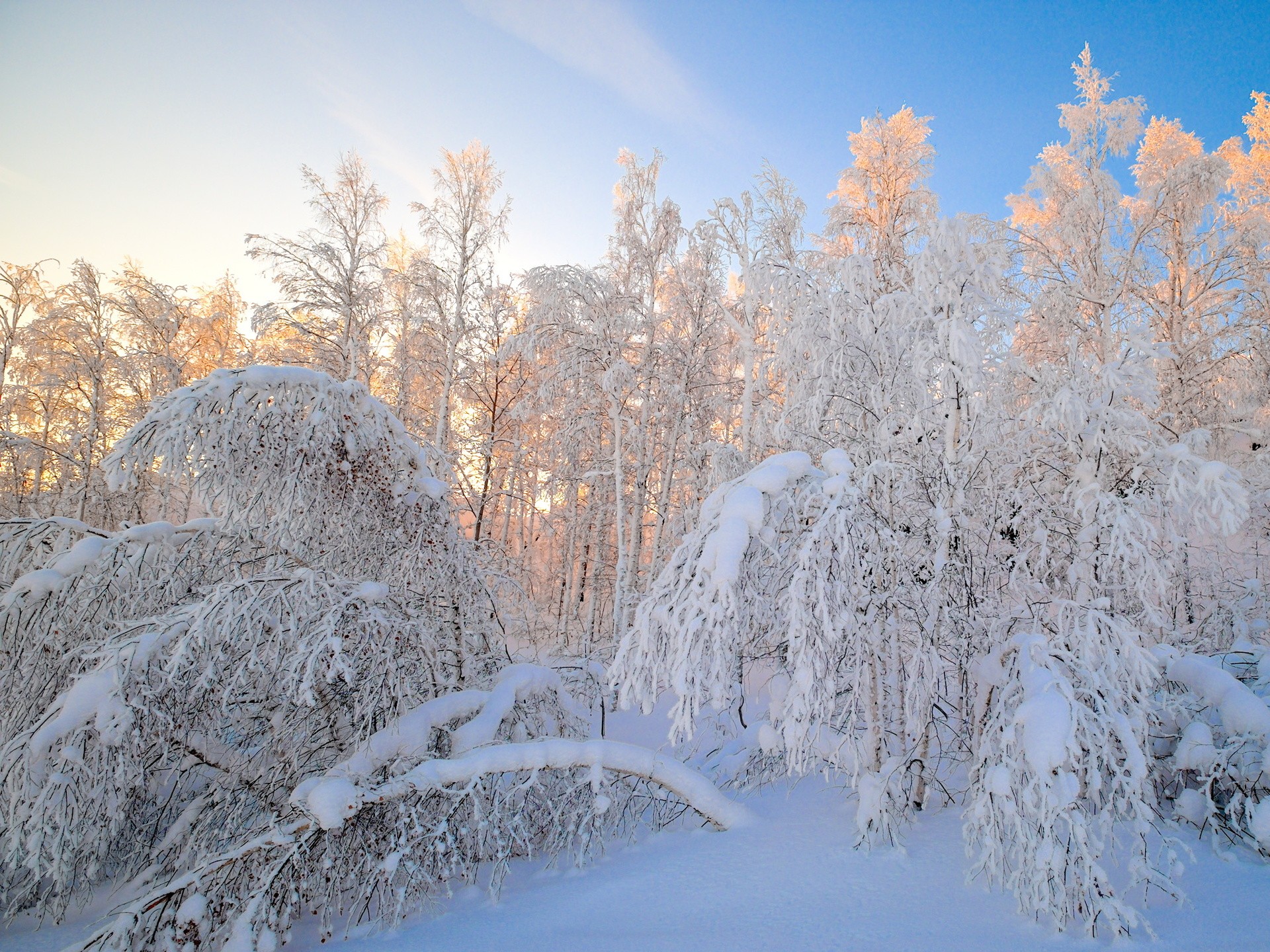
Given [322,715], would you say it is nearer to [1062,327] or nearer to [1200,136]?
[1062,327]

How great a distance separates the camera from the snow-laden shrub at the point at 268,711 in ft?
11.6

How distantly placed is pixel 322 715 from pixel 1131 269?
40.8ft

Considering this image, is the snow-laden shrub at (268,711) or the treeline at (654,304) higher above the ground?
the treeline at (654,304)

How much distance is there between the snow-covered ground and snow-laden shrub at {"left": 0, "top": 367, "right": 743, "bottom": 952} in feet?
0.83

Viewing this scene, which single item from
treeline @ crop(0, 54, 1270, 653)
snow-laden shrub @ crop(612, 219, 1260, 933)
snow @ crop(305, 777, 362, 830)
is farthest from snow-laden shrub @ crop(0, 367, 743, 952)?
treeline @ crop(0, 54, 1270, 653)

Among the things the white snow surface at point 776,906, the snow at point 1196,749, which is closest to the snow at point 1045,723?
the white snow surface at point 776,906

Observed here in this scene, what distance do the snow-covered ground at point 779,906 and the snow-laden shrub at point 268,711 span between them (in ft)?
0.83

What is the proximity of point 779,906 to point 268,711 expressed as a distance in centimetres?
365

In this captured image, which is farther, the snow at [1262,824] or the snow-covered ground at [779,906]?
the snow at [1262,824]

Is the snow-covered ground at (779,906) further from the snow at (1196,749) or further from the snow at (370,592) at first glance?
the snow at (370,592)

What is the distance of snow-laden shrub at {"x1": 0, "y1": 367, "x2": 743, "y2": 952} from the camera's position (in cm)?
353

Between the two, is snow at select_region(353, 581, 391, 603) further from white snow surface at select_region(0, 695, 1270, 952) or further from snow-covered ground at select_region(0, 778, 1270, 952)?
snow-covered ground at select_region(0, 778, 1270, 952)

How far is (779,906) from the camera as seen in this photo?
10.5ft

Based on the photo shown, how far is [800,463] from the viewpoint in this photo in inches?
151
